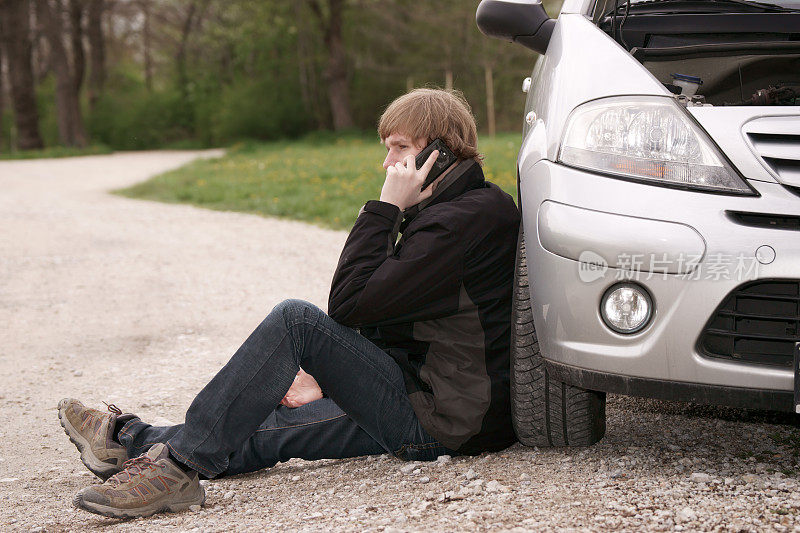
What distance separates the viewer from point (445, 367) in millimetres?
2713

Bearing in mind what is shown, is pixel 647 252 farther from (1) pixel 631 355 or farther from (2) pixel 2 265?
(2) pixel 2 265

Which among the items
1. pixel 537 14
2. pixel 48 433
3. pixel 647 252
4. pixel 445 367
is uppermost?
pixel 537 14

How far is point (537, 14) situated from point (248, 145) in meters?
23.8

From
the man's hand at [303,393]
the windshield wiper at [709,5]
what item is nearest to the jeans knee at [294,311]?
the man's hand at [303,393]

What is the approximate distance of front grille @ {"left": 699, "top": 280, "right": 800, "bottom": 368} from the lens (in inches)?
85.9

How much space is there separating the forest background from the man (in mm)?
23180

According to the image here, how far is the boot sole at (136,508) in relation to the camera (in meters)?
2.56

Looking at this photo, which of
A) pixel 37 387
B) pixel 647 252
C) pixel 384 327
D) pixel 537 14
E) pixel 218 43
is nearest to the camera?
pixel 647 252

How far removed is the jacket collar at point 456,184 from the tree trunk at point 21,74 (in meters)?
26.8

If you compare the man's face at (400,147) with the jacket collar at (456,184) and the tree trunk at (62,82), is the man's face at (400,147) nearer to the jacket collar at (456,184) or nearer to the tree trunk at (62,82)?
the jacket collar at (456,184)

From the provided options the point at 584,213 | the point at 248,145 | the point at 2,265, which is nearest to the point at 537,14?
the point at 584,213

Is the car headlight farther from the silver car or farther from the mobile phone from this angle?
the mobile phone

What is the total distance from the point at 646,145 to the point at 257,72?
1316 inches

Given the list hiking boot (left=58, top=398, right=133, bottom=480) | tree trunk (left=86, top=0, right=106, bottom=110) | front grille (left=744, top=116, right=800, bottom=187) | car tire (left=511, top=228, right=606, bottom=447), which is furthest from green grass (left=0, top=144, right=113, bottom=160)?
front grille (left=744, top=116, right=800, bottom=187)
